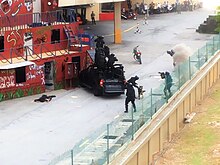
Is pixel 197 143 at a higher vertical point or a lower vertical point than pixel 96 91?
lower

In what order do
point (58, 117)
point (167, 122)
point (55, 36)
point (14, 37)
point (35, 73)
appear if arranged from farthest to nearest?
point (55, 36) → point (14, 37) → point (35, 73) → point (58, 117) → point (167, 122)

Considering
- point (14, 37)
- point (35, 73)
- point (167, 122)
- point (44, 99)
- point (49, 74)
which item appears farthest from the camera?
point (49, 74)

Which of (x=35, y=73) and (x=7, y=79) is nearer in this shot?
(x=7, y=79)

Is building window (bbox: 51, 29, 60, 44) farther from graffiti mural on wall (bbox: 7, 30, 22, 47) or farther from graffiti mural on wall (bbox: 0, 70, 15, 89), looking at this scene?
graffiti mural on wall (bbox: 0, 70, 15, 89)

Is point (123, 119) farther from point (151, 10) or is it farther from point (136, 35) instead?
point (151, 10)

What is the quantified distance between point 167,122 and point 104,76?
7.84 m

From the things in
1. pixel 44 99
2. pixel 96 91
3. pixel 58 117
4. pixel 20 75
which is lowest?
pixel 58 117

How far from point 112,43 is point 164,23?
14748 millimetres

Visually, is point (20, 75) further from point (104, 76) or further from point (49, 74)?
point (104, 76)

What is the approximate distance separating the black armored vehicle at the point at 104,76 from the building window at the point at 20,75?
3168 millimetres

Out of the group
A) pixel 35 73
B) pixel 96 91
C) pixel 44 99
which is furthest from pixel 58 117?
pixel 35 73

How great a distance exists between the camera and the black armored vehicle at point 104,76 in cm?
2880

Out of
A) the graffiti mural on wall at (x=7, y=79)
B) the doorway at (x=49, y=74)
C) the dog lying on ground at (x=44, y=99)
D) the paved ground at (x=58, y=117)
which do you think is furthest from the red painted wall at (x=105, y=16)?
the dog lying on ground at (x=44, y=99)

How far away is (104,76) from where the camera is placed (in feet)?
96.3
